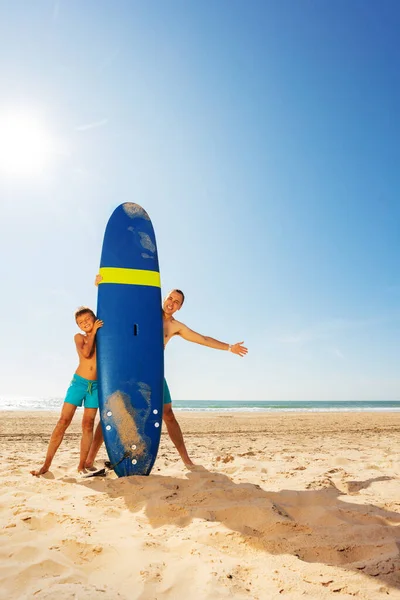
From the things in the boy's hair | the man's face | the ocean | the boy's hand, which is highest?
the man's face

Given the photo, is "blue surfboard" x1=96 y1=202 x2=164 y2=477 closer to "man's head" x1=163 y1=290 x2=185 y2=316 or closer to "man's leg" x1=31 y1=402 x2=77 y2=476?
"man's head" x1=163 y1=290 x2=185 y2=316

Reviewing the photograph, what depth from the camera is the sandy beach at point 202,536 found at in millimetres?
1511

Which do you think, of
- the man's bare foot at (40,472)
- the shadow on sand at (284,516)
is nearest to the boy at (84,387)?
the man's bare foot at (40,472)

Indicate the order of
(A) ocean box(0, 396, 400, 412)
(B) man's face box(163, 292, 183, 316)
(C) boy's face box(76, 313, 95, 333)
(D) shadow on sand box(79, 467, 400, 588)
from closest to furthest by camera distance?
1. (D) shadow on sand box(79, 467, 400, 588)
2. (C) boy's face box(76, 313, 95, 333)
3. (B) man's face box(163, 292, 183, 316)
4. (A) ocean box(0, 396, 400, 412)

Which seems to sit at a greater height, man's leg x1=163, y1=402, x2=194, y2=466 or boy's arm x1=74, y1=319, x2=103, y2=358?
boy's arm x1=74, y1=319, x2=103, y2=358

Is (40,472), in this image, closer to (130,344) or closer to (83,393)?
(83,393)

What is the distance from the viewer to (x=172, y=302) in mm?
4066

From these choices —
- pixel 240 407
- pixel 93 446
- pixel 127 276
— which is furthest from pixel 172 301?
pixel 240 407

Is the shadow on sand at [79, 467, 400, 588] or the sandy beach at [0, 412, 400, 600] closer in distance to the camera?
the sandy beach at [0, 412, 400, 600]

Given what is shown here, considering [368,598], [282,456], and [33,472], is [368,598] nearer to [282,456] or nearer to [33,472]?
[33,472]

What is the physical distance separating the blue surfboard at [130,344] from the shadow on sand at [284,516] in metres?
0.35

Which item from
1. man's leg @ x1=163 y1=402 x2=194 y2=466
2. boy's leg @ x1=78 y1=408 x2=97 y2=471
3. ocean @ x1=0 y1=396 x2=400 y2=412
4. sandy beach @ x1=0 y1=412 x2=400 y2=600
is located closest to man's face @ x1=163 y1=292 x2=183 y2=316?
man's leg @ x1=163 y1=402 x2=194 y2=466

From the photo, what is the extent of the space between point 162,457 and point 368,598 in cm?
378

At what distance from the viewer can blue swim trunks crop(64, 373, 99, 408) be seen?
3.81 meters
